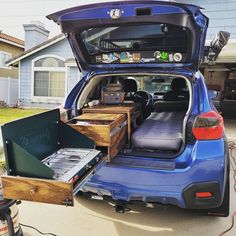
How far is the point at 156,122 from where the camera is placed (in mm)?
3633

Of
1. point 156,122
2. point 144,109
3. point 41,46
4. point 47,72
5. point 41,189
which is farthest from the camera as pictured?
point 47,72

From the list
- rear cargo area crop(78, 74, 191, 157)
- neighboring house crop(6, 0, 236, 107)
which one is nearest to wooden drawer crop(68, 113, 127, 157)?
rear cargo area crop(78, 74, 191, 157)

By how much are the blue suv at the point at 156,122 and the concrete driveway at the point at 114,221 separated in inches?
7.8

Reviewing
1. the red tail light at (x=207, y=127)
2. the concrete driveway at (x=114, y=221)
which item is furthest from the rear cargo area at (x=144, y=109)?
the concrete driveway at (x=114, y=221)

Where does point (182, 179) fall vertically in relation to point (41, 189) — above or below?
below

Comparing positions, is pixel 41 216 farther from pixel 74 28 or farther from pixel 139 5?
pixel 139 5

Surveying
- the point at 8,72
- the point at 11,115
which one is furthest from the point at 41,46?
the point at 8,72

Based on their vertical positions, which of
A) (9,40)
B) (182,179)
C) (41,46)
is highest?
(9,40)

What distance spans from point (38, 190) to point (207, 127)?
1.52 meters

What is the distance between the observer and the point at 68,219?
10.1ft

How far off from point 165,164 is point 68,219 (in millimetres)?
1258

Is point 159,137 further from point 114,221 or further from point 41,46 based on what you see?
point 41,46

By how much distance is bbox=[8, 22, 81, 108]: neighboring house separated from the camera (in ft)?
42.0

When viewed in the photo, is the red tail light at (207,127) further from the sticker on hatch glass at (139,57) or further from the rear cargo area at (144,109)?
the sticker on hatch glass at (139,57)
